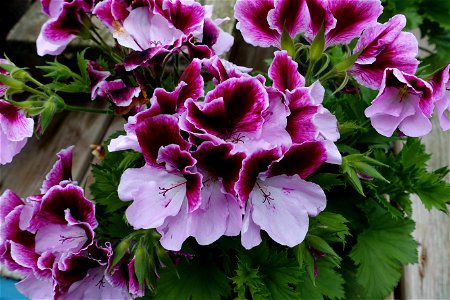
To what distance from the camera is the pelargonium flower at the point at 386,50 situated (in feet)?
1.83

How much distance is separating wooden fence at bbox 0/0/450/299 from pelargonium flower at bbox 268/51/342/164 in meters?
0.62

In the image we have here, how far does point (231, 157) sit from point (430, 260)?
0.76 m

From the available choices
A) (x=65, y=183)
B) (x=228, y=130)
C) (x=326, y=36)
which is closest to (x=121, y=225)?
(x=65, y=183)

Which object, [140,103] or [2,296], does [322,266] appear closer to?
[140,103]

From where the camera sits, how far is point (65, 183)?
0.58 m

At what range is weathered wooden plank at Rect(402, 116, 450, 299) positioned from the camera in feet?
3.30

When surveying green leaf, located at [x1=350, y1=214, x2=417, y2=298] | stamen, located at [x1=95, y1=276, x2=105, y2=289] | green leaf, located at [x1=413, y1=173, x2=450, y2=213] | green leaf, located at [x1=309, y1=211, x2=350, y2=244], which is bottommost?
green leaf, located at [x1=350, y1=214, x2=417, y2=298]

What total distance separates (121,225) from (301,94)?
0.37 meters

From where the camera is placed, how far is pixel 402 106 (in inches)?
22.5

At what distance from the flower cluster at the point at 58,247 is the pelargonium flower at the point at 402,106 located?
350 mm

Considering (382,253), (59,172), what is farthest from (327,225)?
(59,172)

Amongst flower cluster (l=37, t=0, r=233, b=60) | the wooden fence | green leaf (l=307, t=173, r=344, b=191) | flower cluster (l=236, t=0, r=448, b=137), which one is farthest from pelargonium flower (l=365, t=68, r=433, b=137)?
the wooden fence

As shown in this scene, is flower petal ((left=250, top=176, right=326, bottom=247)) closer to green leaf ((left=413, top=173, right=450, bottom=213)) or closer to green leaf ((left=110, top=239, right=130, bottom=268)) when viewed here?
green leaf ((left=110, top=239, right=130, bottom=268))

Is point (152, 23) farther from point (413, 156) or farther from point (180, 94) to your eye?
point (413, 156)
